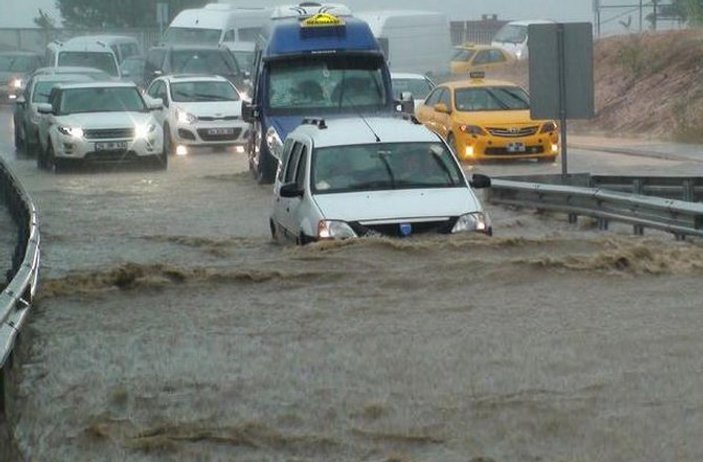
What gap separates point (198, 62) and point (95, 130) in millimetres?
15670

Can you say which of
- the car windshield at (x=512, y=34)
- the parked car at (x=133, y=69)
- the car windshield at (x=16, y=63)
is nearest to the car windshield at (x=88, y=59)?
the parked car at (x=133, y=69)

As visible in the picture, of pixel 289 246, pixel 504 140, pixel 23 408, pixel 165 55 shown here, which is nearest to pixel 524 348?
pixel 23 408

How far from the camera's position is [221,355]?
38.7ft

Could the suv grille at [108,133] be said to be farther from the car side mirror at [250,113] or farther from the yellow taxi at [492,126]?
the yellow taxi at [492,126]

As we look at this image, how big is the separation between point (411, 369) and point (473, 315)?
233 cm

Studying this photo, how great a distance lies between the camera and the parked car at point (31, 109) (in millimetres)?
35625

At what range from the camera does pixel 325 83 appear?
27.8 metres

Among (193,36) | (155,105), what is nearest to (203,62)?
(193,36)

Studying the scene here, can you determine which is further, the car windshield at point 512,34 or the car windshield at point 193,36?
the car windshield at point 512,34

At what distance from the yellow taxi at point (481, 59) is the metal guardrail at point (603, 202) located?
1199 inches

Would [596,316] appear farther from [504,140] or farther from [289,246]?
[504,140]

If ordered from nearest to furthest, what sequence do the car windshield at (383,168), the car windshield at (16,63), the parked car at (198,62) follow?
the car windshield at (383,168) < the parked car at (198,62) < the car windshield at (16,63)

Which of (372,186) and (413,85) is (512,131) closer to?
(413,85)

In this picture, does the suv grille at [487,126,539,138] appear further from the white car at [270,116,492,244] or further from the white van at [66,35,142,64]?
the white van at [66,35,142,64]
